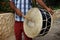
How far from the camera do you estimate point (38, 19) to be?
12.8ft

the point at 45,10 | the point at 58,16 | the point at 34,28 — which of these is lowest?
the point at 58,16

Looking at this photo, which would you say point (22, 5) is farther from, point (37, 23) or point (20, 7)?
point (37, 23)

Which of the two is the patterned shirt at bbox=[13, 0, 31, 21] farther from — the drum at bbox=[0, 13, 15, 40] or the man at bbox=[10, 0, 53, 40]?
the drum at bbox=[0, 13, 15, 40]

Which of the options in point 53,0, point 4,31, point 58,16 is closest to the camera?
point 4,31

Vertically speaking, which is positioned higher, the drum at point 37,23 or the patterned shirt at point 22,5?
the patterned shirt at point 22,5

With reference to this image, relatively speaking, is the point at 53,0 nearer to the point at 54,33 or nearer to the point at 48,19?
the point at 54,33

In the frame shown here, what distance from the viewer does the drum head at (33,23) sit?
3.87 metres

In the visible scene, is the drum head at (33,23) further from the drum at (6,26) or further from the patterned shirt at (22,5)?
the drum at (6,26)

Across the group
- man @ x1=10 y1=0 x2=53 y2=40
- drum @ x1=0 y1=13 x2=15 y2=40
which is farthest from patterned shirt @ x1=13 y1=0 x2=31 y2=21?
drum @ x1=0 y1=13 x2=15 y2=40

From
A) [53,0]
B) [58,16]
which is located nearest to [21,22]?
[58,16]

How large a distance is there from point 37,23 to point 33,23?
0.11 meters

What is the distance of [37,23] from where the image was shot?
3936 mm

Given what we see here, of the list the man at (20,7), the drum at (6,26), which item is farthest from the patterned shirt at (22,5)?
the drum at (6,26)

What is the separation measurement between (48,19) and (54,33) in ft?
9.67
